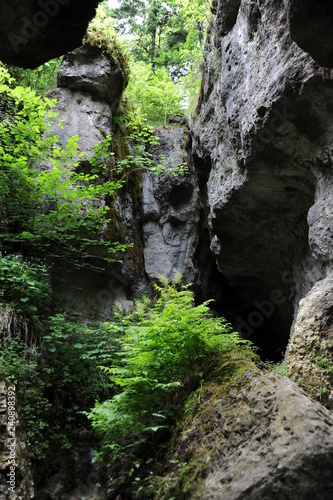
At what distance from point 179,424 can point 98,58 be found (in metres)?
10.1

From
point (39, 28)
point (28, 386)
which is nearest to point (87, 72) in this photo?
point (39, 28)

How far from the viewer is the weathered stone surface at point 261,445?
2707 millimetres

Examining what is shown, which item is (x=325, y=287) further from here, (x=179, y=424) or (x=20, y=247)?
(x=20, y=247)

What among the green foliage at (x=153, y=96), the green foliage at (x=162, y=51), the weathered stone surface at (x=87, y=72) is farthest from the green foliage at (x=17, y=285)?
the green foliage at (x=153, y=96)

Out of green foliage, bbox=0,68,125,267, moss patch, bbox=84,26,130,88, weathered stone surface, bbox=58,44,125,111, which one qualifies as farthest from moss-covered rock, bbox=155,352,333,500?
moss patch, bbox=84,26,130,88

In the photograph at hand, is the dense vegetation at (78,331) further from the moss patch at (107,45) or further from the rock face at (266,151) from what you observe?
the rock face at (266,151)

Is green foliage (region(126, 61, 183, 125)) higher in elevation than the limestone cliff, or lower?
higher

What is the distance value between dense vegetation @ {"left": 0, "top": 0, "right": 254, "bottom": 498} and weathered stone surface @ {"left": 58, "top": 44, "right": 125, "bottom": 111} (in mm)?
483

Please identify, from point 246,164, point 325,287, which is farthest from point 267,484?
point 246,164

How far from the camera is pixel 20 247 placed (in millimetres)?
8375

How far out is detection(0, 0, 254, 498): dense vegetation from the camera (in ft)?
15.2

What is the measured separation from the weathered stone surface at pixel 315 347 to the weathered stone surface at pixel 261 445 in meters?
1.15

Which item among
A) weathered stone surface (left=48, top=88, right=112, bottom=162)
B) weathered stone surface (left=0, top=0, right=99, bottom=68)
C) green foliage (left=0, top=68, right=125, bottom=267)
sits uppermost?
weathered stone surface (left=48, top=88, right=112, bottom=162)

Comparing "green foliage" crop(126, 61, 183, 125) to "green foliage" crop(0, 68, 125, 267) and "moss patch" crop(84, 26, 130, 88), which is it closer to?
"moss patch" crop(84, 26, 130, 88)
